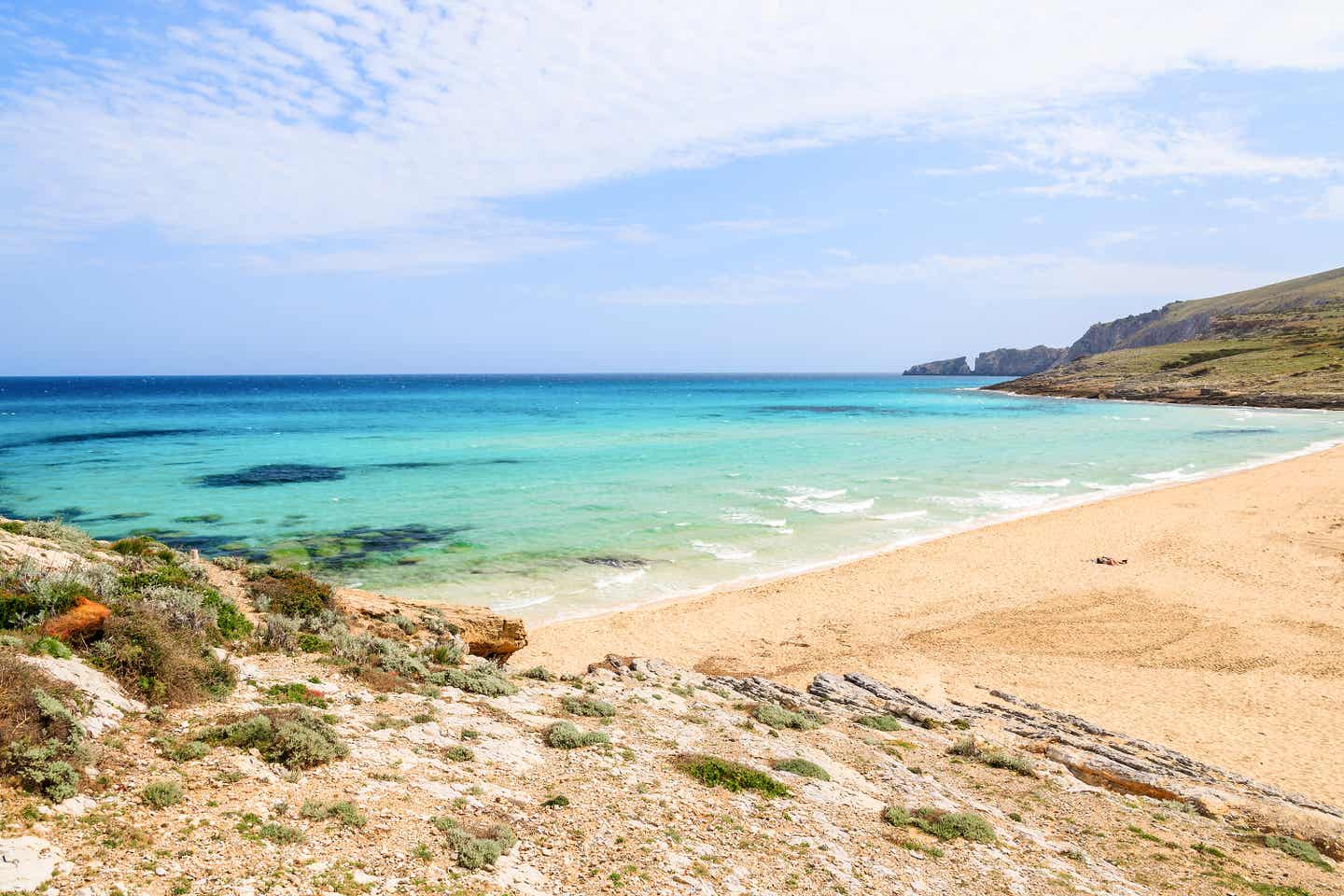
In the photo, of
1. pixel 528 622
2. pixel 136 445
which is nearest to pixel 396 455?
pixel 136 445

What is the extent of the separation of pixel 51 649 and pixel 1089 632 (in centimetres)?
2210

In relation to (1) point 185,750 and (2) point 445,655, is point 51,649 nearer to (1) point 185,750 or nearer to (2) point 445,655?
(1) point 185,750

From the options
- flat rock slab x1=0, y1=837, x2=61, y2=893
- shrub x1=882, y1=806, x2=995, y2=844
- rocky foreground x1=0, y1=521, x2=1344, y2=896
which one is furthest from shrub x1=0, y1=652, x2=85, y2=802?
shrub x1=882, y1=806, x2=995, y2=844

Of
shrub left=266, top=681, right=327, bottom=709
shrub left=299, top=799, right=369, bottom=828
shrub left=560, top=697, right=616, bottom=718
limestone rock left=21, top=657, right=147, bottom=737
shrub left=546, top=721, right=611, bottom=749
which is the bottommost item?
shrub left=560, top=697, right=616, bottom=718

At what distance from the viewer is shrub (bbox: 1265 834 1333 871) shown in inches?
361

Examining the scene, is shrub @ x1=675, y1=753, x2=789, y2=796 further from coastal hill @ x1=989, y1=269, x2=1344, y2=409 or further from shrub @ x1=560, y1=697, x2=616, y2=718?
coastal hill @ x1=989, y1=269, x2=1344, y2=409

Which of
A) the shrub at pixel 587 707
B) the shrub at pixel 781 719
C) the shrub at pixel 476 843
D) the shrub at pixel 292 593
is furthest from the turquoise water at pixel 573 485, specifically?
the shrub at pixel 476 843

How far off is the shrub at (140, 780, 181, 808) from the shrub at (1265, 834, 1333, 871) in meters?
13.1

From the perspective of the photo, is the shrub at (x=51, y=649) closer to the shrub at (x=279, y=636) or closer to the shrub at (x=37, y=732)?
the shrub at (x=37, y=732)

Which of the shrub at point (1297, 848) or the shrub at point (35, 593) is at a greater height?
the shrub at point (35, 593)

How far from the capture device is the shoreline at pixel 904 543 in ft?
67.9

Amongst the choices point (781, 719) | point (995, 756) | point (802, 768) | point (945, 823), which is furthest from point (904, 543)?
point (945, 823)

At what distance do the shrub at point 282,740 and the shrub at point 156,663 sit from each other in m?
0.95

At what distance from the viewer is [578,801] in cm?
838
